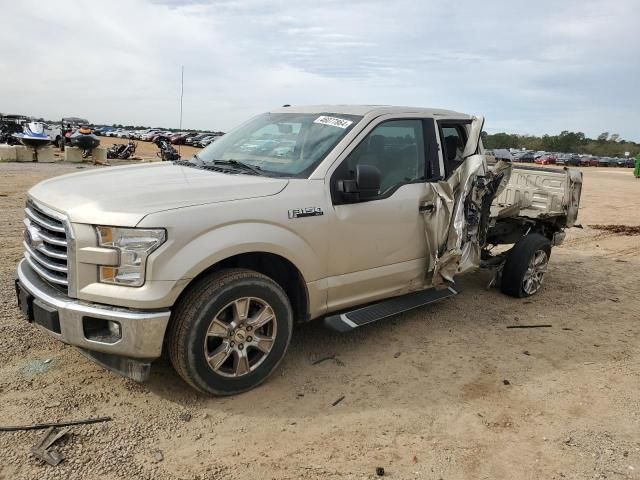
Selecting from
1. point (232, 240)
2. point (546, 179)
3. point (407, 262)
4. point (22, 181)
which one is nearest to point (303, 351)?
point (407, 262)

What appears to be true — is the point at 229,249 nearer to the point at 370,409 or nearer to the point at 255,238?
the point at 255,238

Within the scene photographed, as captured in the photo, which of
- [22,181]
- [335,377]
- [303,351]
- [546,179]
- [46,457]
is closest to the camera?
[46,457]

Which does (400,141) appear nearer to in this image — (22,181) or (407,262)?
(407,262)

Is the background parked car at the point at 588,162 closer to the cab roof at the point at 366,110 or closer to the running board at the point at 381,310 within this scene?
the cab roof at the point at 366,110

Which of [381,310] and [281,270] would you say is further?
[381,310]

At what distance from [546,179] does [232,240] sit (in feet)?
16.4

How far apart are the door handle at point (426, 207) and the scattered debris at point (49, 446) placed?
2.99 metres

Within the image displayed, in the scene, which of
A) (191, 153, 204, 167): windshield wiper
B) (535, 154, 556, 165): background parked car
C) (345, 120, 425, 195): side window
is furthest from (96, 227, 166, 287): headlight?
(535, 154, 556, 165): background parked car

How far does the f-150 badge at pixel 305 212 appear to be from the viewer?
11.4 ft

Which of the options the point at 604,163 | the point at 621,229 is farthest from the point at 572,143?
the point at 621,229

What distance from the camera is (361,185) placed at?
12.0 feet

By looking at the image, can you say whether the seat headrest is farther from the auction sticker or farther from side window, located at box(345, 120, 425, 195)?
the auction sticker

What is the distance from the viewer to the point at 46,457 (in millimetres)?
2703

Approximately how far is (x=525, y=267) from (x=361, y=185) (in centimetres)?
295
